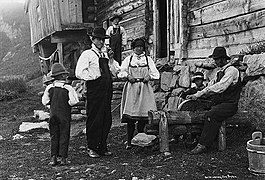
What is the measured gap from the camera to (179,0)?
28.5 ft

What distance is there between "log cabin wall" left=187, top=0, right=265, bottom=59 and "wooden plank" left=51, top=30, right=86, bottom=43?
6146 mm

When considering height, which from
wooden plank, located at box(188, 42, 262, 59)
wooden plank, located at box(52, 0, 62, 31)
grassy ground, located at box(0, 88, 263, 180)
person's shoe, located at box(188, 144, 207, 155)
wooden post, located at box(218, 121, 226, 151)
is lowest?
grassy ground, located at box(0, 88, 263, 180)

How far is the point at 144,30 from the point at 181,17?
2.07 m

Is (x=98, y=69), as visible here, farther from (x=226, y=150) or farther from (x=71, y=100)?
(x=226, y=150)

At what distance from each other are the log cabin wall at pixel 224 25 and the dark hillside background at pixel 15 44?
17.8 m

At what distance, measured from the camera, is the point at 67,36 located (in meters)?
14.0

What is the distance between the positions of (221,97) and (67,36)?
Answer: 8.82 meters

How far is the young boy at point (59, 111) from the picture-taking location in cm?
589

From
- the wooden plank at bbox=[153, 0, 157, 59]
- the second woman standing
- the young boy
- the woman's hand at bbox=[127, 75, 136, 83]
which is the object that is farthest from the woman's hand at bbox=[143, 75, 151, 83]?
the wooden plank at bbox=[153, 0, 157, 59]

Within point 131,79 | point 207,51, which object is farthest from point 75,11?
point 131,79

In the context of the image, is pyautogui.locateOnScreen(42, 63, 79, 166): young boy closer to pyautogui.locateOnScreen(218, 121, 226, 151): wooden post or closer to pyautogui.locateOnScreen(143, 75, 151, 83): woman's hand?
pyautogui.locateOnScreen(143, 75, 151, 83): woman's hand

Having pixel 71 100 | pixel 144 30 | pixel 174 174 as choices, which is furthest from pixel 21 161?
pixel 144 30

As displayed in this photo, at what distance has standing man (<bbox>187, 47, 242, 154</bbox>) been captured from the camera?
228 inches

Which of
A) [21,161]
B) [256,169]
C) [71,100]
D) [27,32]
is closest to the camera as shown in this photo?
[256,169]
